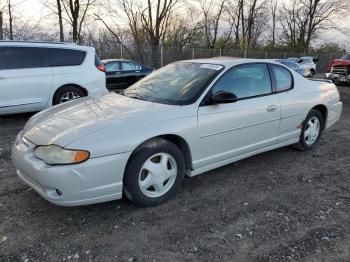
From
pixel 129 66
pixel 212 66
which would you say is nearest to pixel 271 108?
pixel 212 66

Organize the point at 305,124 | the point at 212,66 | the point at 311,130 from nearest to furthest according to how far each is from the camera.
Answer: the point at 212,66, the point at 305,124, the point at 311,130

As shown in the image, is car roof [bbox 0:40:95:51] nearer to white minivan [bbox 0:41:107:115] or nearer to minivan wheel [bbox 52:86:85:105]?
white minivan [bbox 0:41:107:115]

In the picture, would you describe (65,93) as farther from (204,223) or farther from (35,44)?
(204,223)

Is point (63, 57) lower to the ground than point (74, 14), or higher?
lower

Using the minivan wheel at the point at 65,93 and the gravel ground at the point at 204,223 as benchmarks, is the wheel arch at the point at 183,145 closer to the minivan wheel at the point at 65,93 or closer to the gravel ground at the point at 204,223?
the gravel ground at the point at 204,223

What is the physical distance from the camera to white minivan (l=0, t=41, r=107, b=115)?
7.07 m

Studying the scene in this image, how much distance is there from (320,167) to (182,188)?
2.15 m

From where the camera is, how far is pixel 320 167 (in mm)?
5016

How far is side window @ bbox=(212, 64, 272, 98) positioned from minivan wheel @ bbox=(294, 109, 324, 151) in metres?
1.13

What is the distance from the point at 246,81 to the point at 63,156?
2.51m

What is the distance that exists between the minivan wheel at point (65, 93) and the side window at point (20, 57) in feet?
2.23

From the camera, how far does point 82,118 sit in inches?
144

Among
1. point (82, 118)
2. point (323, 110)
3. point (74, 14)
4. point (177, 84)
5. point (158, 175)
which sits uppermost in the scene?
point (74, 14)

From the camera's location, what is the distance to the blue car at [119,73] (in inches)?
542
